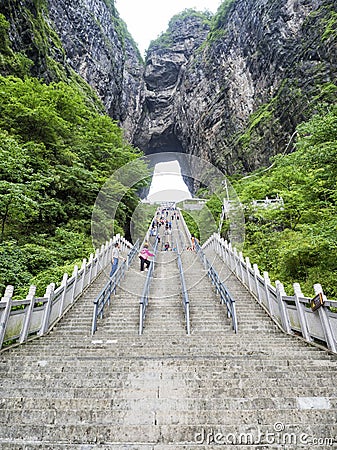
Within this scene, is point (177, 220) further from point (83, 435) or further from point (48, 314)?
point (83, 435)

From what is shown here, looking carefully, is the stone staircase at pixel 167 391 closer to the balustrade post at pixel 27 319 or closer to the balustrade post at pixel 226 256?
the balustrade post at pixel 27 319

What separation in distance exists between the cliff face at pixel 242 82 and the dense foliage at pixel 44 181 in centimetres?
1774

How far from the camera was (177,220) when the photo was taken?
2838 centimetres

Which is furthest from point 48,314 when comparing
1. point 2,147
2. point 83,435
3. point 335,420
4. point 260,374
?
point 2,147

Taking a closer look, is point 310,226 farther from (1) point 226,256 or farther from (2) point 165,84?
(2) point 165,84

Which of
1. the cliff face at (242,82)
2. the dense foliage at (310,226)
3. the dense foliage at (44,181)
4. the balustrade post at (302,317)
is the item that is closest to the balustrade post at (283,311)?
the balustrade post at (302,317)

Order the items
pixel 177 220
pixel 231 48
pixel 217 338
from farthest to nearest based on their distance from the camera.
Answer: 1. pixel 231 48
2. pixel 177 220
3. pixel 217 338

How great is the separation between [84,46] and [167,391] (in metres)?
39.4

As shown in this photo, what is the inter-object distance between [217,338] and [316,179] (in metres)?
6.21

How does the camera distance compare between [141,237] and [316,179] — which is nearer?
[316,179]

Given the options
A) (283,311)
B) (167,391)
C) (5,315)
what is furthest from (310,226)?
(5,315)

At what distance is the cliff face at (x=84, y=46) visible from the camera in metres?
18.3

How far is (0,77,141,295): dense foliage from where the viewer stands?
7918 mm

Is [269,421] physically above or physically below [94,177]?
below
